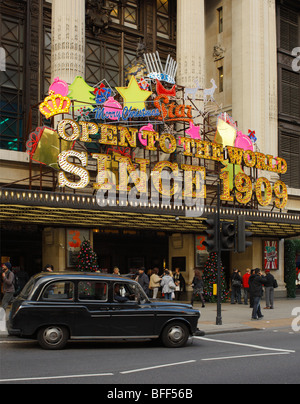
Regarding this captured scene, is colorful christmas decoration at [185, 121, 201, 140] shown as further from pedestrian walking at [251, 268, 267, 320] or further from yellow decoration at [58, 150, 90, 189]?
pedestrian walking at [251, 268, 267, 320]

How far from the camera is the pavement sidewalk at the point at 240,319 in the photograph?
17.0 m

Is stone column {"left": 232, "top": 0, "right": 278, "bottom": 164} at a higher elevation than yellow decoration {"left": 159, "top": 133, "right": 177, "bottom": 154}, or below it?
higher

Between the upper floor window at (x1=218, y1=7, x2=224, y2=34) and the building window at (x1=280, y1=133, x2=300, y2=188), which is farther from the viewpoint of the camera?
the upper floor window at (x1=218, y1=7, x2=224, y2=34)

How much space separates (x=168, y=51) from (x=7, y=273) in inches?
830

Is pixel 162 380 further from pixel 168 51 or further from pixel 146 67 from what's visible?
pixel 168 51

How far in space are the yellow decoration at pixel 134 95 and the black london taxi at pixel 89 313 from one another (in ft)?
50.5

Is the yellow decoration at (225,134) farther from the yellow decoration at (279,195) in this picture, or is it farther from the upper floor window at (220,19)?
the upper floor window at (220,19)

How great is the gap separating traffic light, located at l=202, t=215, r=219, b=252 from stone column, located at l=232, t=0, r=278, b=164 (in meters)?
17.0

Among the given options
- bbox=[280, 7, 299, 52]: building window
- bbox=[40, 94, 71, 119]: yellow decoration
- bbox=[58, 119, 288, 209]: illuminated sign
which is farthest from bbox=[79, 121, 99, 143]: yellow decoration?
bbox=[280, 7, 299, 52]: building window

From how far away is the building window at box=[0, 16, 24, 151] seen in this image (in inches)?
1047

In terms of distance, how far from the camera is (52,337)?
12398 millimetres

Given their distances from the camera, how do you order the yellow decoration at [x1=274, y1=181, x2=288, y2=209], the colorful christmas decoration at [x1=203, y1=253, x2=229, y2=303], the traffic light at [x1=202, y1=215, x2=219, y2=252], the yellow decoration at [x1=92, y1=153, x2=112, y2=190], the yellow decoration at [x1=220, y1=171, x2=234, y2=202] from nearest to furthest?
the traffic light at [x1=202, y1=215, x2=219, y2=252] < the yellow decoration at [x1=92, y1=153, x2=112, y2=190] < the colorful christmas decoration at [x1=203, y1=253, x2=229, y2=303] < the yellow decoration at [x1=220, y1=171, x2=234, y2=202] < the yellow decoration at [x1=274, y1=181, x2=288, y2=209]

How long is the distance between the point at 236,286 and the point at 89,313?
596 inches

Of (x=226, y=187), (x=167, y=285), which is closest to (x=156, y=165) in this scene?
(x=226, y=187)
